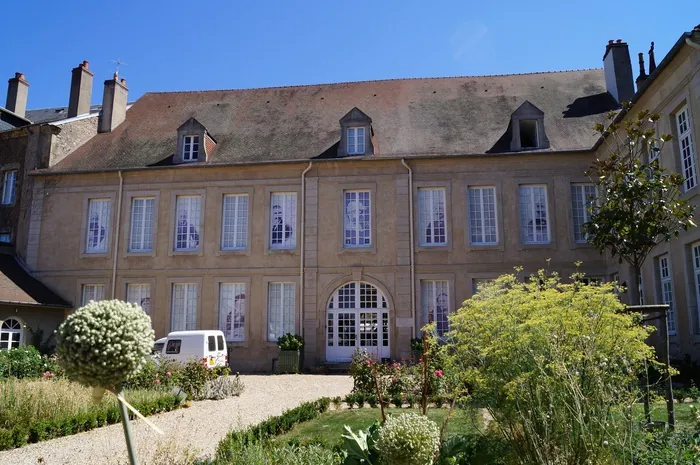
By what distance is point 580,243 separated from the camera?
18844mm

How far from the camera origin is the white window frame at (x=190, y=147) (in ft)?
68.6

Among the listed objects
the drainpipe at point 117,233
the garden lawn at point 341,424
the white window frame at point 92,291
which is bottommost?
the garden lawn at point 341,424

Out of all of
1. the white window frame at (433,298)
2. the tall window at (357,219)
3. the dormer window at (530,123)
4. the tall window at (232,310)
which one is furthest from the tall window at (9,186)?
the dormer window at (530,123)

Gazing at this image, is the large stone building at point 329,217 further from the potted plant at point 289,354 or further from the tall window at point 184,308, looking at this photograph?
the potted plant at point 289,354

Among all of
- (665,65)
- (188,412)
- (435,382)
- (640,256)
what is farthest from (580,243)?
(188,412)

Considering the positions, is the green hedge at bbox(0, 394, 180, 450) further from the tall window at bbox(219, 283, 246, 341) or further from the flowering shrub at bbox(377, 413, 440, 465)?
the tall window at bbox(219, 283, 246, 341)

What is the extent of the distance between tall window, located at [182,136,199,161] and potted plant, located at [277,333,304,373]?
7.52 m

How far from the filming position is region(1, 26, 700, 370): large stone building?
62.8ft

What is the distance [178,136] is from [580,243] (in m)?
14.5

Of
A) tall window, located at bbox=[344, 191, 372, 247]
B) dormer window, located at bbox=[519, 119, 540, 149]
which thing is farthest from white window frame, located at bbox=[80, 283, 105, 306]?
dormer window, located at bbox=[519, 119, 540, 149]

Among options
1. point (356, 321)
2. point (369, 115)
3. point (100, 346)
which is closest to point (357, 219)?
point (356, 321)

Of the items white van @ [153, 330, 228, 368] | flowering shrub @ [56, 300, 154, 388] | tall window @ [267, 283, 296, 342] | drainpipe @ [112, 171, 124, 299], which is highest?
drainpipe @ [112, 171, 124, 299]

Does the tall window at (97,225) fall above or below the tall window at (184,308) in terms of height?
above

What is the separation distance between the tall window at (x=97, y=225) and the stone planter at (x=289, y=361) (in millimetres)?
7933
